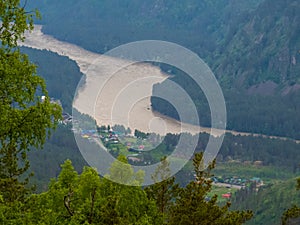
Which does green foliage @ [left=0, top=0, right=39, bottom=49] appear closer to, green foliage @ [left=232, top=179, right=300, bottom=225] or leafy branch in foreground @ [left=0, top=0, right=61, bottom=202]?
leafy branch in foreground @ [left=0, top=0, right=61, bottom=202]

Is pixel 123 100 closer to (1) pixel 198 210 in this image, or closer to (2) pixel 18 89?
(1) pixel 198 210

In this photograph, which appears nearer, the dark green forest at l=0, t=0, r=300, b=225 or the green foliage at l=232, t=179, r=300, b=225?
the dark green forest at l=0, t=0, r=300, b=225

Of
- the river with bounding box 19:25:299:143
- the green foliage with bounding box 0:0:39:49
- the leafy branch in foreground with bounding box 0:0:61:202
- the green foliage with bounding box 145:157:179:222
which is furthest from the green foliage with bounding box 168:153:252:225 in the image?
the river with bounding box 19:25:299:143

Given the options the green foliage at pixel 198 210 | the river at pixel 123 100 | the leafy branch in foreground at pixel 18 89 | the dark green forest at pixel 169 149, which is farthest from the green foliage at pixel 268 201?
the leafy branch in foreground at pixel 18 89

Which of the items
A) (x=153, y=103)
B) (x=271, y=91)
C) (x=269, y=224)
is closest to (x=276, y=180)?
(x=269, y=224)

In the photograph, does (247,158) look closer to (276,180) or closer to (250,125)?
(276,180)

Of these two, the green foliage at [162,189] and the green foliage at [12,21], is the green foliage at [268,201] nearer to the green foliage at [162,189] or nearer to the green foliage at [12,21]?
the green foliage at [162,189]

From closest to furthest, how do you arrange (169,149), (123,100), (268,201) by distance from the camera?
1. (123,100)
2. (268,201)
3. (169,149)

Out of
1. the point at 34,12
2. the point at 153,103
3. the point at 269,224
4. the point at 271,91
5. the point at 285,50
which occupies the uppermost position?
the point at 285,50

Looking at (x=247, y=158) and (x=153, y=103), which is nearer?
(x=247, y=158)

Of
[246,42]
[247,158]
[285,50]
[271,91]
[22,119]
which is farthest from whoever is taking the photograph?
[246,42]

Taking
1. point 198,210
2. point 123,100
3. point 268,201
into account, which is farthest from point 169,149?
point 198,210
